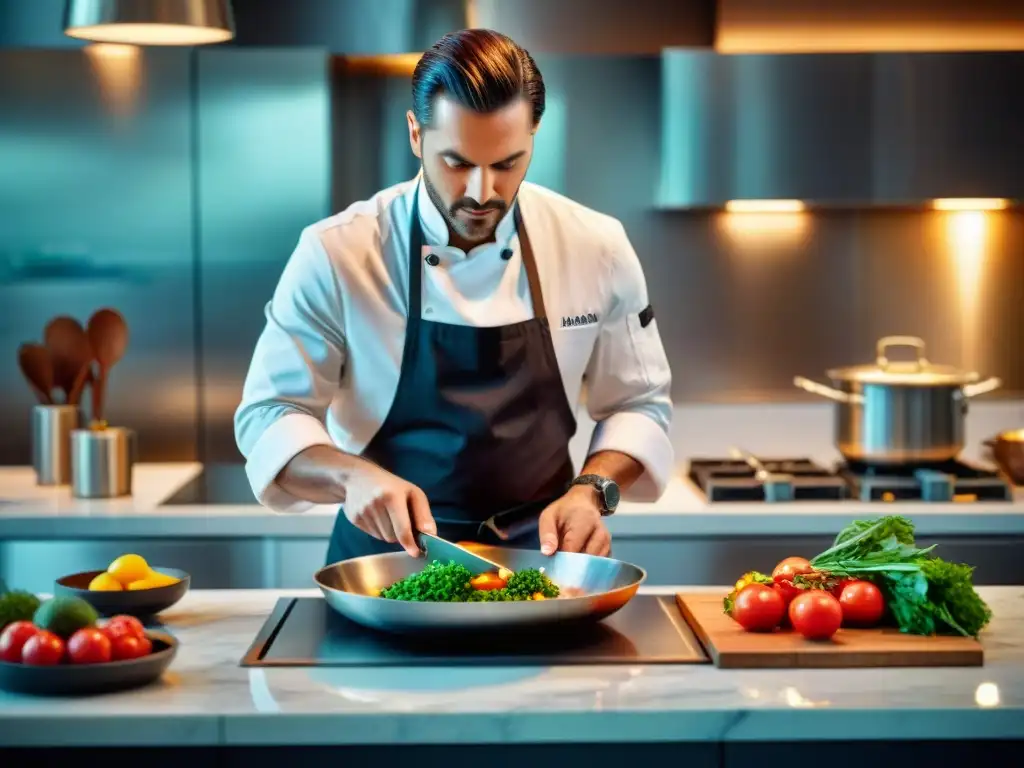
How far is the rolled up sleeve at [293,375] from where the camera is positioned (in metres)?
2.25

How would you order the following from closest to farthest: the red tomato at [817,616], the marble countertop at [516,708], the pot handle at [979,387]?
the marble countertop at [516,708] < the red tomato at [817,616] < the pot handle at [979,387]

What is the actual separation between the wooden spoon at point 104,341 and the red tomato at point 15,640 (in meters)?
1.93

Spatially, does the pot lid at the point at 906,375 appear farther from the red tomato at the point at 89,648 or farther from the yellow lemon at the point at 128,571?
the red tomato at the point at 89,648

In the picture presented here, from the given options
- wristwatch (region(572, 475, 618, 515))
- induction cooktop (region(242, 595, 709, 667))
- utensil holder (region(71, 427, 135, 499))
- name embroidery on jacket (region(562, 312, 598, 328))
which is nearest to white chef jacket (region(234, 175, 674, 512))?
name embroidery on jacket (region(562, 312, 598, 328))

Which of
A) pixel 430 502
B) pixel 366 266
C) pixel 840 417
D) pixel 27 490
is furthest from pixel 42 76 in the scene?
pixel 840 417

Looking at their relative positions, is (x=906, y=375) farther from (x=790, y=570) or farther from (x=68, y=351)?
(x=68, y=351)

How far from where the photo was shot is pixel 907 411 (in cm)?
356

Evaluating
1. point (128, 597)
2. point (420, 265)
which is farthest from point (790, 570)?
point (128, 597)

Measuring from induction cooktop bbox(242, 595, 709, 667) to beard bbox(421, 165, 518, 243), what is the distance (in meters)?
0.62

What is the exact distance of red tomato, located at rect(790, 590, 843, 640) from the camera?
1841 mm

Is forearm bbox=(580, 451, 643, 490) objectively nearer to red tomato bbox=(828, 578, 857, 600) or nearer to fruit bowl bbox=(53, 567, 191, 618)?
red tomato bbox=(828, 578, 857, 600)

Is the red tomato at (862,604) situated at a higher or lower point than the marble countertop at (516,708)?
higher

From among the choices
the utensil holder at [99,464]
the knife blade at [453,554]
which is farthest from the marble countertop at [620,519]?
the knife blade at [453,554]

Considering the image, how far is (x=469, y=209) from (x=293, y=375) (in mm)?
422
